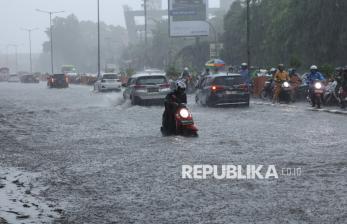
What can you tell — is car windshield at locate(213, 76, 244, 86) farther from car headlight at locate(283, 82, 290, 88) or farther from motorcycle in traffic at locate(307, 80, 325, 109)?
motorcycle in traffic at locate(307, 80, 325, 109)

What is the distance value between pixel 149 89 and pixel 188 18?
44.1 meters

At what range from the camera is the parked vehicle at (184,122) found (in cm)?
1698

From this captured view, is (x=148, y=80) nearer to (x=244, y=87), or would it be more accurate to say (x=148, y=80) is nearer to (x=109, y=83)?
(x=244, y=87)

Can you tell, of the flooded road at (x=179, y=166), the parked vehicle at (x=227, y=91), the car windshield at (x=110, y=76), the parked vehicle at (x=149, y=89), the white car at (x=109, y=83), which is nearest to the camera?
the flooded road at (x=179, y=166)

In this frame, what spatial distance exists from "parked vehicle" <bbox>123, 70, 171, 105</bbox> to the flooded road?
30.3ft

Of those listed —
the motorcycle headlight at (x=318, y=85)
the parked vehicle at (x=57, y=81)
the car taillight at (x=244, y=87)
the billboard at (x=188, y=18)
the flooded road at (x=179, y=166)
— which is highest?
the billboard at (x=188, y=18)

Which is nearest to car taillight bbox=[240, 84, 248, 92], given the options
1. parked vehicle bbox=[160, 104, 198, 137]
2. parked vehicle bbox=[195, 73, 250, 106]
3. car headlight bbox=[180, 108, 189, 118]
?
parked vehicle bbox=[195, 73, 250, 106]

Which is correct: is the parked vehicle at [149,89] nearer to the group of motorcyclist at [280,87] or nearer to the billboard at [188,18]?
the group of motorcyclist at [280,87]

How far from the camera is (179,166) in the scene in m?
11.9

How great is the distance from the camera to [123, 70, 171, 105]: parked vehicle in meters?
32.4

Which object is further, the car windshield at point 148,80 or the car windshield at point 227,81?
the car windshield at point 148,80

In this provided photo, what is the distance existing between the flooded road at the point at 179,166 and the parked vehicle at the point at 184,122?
0.41 meters

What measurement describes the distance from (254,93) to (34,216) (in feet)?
99.5

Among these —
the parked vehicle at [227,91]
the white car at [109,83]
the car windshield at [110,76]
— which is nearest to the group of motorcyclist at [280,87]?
the parked vehicle at [227,91]
